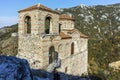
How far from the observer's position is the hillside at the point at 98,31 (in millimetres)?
54397

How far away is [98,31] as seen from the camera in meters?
88.8

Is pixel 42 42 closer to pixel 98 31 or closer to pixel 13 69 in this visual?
pixel 13 69

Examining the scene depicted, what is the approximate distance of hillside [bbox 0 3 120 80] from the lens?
54397 millimetres

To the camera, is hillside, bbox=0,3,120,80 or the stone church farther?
hillside, bbox=0,3,120,80

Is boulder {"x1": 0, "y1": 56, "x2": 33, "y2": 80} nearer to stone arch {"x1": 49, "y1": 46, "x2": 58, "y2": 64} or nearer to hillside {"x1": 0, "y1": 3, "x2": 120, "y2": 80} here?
stone arch {"x1": 49, "y1": 46, "x2": 58, "y2": 64}

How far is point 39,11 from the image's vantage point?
20891 mm

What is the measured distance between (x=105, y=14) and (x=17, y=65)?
103 metres

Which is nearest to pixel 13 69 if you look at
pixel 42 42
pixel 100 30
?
pixel 42 42

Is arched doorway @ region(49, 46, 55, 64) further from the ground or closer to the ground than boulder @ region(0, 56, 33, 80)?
closer to the ground

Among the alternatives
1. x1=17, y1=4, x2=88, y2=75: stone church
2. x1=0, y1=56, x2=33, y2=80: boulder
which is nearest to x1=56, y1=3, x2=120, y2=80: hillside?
x1=17, y1=4, x2=88, y2=75: stone church

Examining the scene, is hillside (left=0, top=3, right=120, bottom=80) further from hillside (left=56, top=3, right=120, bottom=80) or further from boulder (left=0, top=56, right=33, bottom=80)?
boulder (left=0, top=56, right=33, bottom=80)

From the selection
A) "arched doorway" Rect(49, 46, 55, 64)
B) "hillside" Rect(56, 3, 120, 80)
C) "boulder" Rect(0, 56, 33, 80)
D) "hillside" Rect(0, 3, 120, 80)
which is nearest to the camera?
"boulder" Rect(0, 56, 33, 80)

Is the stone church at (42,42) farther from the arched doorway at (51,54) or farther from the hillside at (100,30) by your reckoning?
the hillside at (100,30)

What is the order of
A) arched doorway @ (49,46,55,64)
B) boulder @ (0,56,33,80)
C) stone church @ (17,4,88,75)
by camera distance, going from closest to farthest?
boulder @ (0,56,33,80), stone church @ (17,4,88,75), arched doorway @ (49,46,55,64)
